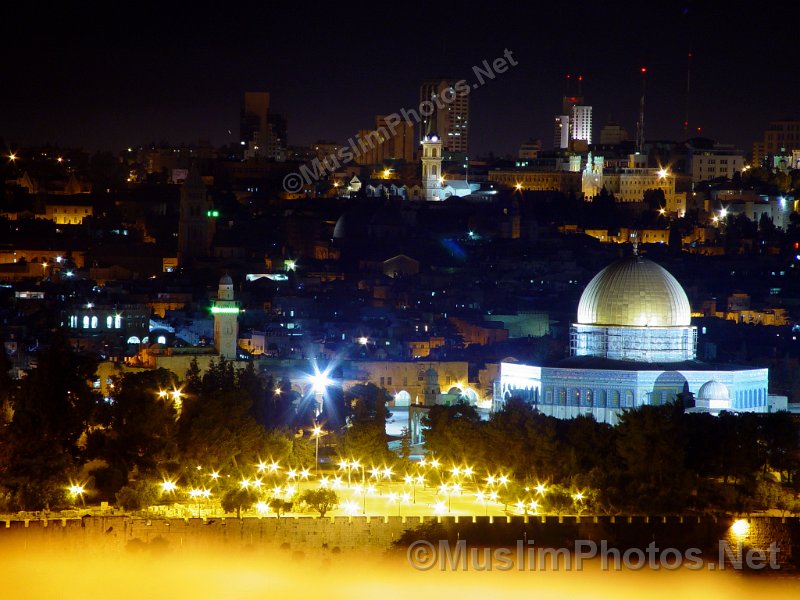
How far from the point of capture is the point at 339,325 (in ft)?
259

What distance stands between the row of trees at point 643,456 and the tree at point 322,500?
3.76m

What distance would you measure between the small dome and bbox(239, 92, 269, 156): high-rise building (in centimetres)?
8328

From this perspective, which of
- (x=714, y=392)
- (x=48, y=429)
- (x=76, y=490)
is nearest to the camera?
(x=76, y=490)

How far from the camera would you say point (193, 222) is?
312 ft

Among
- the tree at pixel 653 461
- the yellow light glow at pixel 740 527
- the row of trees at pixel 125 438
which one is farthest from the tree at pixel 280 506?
the yellow light glow at pixel 740 527

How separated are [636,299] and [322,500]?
15070 mm

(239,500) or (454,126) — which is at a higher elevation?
(454,126)

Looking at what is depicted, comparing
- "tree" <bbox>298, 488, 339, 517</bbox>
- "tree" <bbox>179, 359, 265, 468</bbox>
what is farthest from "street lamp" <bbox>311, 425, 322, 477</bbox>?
"tree" <bbox>298, 488, 339, 517</bbox>

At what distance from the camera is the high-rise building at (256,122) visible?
142 m

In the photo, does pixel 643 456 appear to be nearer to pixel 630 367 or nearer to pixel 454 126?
pixel 630 367

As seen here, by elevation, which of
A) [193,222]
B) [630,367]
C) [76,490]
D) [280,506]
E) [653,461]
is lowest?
[280,506]

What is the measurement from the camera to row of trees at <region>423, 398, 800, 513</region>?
51.0m

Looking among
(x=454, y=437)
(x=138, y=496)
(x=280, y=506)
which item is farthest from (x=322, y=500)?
(x=454, y=437)

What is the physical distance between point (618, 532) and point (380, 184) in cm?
7384
